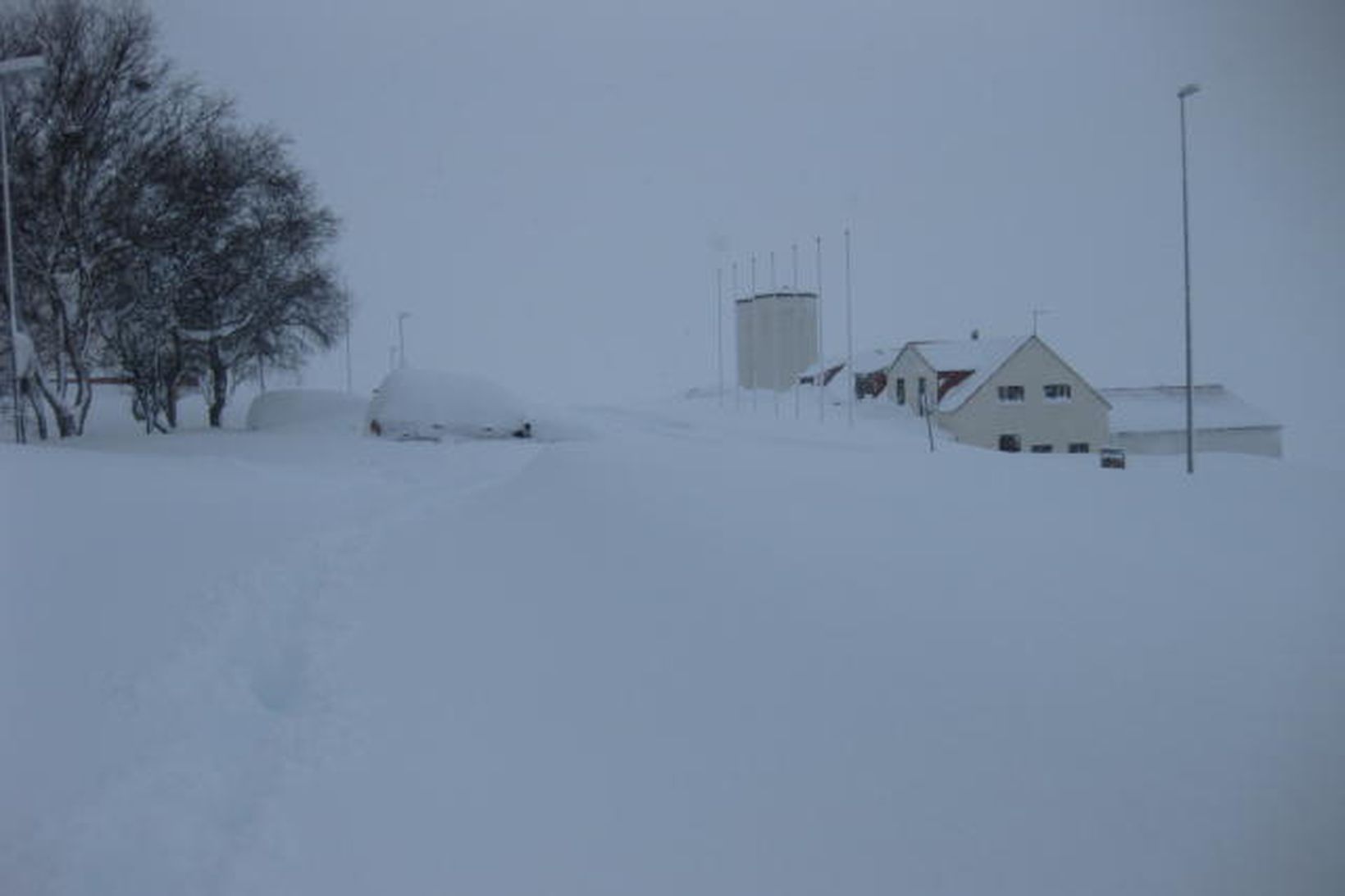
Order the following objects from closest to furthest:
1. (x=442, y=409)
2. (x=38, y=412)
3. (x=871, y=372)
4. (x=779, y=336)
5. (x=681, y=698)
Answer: (x=681, y=698) → (x=38, y=412) → (x=442, y=409) → (x=871, y=372) → (x=779, y=336)

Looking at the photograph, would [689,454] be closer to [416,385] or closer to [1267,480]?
[1267,480]

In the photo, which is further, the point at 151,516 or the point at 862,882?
the point at 151,516

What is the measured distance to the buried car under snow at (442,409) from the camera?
20.2 metres

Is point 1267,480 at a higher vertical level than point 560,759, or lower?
higher

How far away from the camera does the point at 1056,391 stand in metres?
33.3

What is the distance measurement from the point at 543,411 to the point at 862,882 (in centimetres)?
1866

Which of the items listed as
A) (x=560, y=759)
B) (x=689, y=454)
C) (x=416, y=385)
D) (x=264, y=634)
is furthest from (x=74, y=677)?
(x=416, y=385)

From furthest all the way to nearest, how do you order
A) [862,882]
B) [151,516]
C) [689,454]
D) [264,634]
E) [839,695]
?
1. [689,454]
2. [151,516]
3. [264,634]
4. [839,695]
5. [862,882]

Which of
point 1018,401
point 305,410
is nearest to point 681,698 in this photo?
point 305,410

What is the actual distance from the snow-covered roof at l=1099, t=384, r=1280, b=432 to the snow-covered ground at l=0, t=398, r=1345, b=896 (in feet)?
80.1

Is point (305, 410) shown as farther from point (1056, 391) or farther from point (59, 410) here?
point (1056, 391)

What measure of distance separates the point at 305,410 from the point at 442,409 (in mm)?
6268

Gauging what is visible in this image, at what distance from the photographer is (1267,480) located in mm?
8750

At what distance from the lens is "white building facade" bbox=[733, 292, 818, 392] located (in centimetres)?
5162
